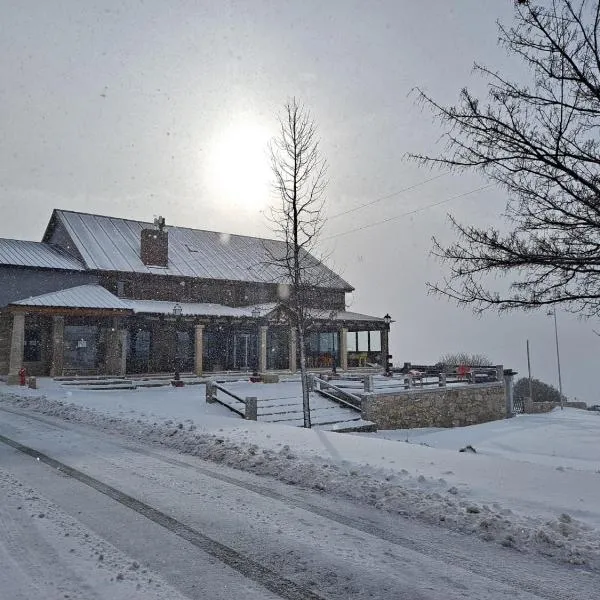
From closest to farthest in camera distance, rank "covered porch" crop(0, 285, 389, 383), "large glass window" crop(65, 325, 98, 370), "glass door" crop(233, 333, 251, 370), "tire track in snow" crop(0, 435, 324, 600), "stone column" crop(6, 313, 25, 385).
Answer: "tire track in snow" crop(0, 435, 324, 600)
"stone column" crop(6, 313, 25, 385)
"covered porch" crop(0, 285, 389, 383)
"large glass window" crop(65, 325, 98, 370)
"glass door" crop(233, 333, 251, 370)

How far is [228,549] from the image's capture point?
13.8ft

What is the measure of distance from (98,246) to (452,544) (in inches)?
1099

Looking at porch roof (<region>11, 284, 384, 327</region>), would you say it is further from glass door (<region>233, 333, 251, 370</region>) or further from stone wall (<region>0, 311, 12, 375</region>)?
stone wall (<region>0, 311, 12, 375</region>)

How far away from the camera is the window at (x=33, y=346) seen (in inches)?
945

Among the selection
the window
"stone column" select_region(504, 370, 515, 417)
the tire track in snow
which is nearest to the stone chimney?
the window

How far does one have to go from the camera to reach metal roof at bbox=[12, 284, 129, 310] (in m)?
21.8

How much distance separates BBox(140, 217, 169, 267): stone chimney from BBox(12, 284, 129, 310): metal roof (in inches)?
163

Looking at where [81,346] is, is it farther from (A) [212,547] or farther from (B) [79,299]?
(A) [212,547]

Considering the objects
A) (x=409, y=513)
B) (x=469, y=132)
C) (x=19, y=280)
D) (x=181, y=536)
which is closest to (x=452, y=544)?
(x=409, y=513)

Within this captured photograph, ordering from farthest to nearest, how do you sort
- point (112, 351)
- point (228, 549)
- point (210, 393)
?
1. point (112, 351)
2. point (210, 393)
3. point (228, 549)

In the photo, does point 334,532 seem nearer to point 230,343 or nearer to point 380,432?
point 380,432

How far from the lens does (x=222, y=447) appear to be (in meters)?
A: 8.59

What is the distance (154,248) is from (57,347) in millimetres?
8605

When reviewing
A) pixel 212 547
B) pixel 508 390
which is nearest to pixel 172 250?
pixel 508 390
